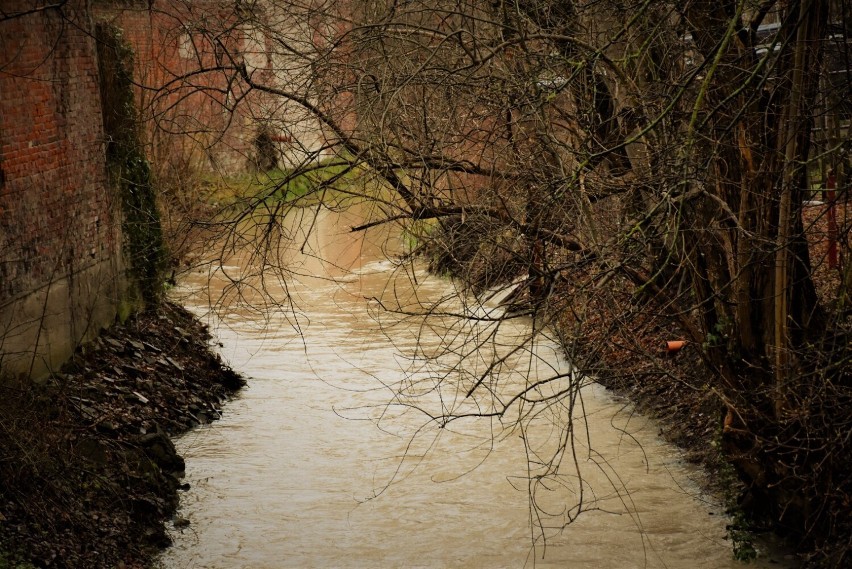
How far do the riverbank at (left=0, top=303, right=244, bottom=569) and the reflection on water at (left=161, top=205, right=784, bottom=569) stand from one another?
363 mm

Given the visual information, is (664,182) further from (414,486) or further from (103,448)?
(103,448)

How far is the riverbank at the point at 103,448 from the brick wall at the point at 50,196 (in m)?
0.51

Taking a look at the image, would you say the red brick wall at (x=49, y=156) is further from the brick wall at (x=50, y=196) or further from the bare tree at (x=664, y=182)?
the bare tree at (x=664, y=182)

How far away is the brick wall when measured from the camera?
1093 centimetres

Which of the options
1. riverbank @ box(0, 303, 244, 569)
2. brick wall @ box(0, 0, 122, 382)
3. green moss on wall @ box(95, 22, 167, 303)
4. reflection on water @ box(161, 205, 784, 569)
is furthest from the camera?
green moss on wall @ box(95, 22, 167, 303)

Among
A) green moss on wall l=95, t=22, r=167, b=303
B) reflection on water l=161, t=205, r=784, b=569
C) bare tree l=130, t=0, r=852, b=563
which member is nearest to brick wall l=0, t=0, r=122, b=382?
green moss on wall l=95, t=22, r=167, b=303

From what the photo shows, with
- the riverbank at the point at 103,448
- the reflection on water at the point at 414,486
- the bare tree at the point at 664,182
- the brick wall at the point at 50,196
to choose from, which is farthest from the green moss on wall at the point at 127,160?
the bare tree at the point at 664,182

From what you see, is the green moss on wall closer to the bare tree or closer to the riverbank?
the riverbank

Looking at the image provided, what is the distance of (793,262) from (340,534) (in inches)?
185

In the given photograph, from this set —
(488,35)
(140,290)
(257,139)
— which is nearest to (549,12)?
(488,35)

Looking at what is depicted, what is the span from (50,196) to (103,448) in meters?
3.41

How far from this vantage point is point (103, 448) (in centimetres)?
1012

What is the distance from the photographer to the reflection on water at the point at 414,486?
940 centimetres

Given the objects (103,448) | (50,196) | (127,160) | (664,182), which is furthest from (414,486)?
(127,160)
